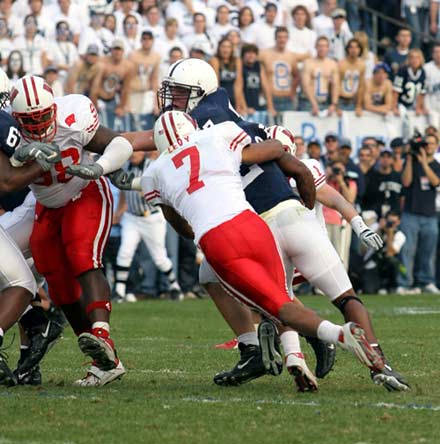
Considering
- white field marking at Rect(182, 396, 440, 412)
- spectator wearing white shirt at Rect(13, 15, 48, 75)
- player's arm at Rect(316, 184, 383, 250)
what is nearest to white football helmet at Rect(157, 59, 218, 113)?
player's arm at Rect(316, 184, 383, 250)

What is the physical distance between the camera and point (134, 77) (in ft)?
47.7

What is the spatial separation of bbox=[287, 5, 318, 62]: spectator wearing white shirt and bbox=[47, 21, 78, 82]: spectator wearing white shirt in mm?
2740

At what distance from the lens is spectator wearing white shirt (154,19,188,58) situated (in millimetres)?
14875

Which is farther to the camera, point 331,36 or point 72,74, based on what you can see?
point 331,36

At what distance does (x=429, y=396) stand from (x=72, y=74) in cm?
933

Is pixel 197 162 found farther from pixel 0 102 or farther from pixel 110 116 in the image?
pixel 110 116

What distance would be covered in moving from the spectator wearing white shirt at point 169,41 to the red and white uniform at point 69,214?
Answer: 8414 mm

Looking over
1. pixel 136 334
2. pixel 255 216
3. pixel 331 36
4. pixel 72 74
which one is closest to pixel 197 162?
pixel 255 216

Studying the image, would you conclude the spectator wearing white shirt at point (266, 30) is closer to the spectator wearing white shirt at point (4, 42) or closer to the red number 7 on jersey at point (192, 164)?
the spectator wearing white shirt at point (4, 42)

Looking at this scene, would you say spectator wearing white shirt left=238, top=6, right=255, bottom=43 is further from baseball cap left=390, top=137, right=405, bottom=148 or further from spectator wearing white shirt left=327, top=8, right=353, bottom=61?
baseball cap left=390, top=137, right=405, bottom=148

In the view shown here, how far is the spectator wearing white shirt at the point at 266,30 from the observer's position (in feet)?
50.7

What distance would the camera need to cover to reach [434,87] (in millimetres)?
15883

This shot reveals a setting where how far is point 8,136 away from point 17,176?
21cm

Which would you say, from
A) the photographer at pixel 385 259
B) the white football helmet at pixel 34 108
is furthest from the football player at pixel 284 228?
the photographer at pixel 385 259
